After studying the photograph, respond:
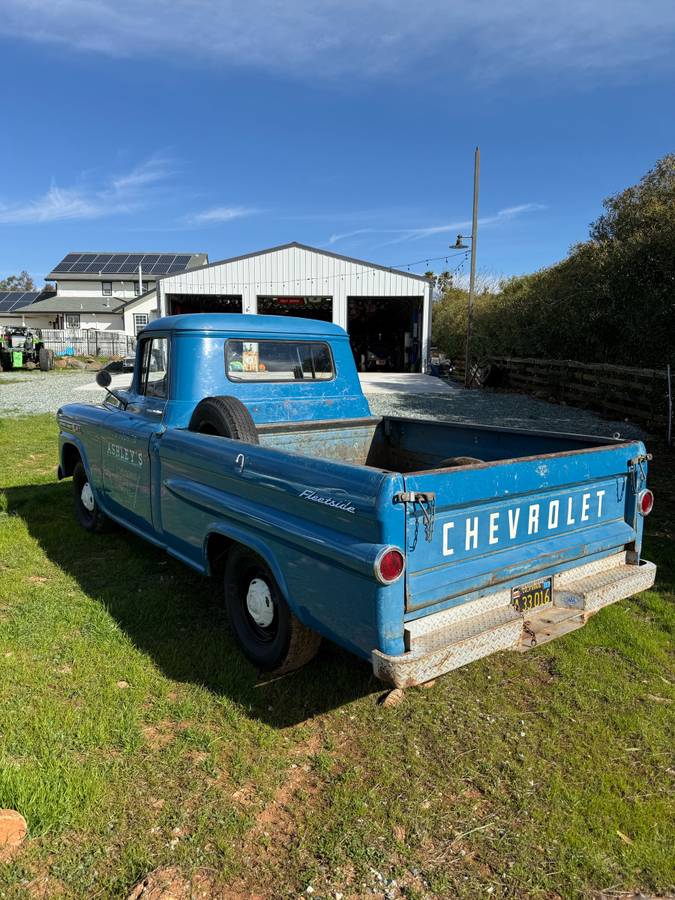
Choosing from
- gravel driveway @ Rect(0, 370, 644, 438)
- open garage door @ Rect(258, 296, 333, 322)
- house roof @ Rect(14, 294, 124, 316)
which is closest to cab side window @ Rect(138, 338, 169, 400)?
gravel driveway @ Rect(0, 370, 644, 438)

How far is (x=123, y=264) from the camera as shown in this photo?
50531 mm

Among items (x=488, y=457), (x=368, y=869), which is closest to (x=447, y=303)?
(x=488, y=457)

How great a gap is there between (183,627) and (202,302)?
98.2ft

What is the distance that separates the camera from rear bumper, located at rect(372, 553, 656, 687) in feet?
8.31

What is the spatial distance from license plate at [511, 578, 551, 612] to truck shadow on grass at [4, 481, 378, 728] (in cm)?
94

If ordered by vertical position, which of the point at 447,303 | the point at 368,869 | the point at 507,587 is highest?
the point at 447,303

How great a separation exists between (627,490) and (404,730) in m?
1.88

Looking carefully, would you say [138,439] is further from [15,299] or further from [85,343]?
[15,299]

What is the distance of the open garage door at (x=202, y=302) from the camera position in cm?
3022

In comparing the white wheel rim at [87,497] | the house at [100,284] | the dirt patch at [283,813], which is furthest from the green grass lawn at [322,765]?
the house at [100,284]

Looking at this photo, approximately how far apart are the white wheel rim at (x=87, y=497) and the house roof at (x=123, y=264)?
149 ft

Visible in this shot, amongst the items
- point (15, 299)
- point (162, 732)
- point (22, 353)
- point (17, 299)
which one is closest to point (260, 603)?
point (162, 732)

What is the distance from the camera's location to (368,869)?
Answer: 7.34ft

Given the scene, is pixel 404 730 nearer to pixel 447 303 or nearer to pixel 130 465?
pixel 130 465
